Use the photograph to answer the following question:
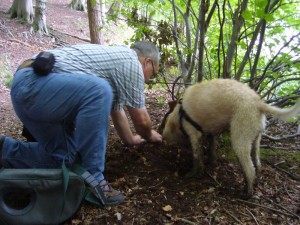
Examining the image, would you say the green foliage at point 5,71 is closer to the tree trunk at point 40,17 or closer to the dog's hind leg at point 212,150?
the tree trunk at point 40,17

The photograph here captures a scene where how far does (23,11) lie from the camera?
484 inches

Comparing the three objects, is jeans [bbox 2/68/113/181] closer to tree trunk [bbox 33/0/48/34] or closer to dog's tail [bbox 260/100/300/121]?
dog's tail [bbox 260/100/300/121]

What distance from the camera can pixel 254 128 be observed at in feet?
11.2

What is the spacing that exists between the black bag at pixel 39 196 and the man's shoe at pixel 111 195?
0.21 meters

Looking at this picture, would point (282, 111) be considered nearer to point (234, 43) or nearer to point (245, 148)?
point (245, 148)

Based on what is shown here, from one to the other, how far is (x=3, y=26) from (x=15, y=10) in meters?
1.60

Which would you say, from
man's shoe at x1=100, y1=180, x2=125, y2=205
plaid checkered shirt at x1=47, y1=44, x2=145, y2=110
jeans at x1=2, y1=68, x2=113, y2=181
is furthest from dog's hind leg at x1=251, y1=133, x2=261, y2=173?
jeans at x1=2, y1=68, x2=113, y2=181

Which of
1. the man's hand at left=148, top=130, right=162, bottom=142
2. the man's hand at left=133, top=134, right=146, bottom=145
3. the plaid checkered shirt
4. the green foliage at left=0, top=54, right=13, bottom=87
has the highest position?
the plaid checkered shirt

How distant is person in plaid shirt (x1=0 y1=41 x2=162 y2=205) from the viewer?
3.15m

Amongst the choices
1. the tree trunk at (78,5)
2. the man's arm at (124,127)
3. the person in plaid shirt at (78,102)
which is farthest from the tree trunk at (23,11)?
the person in plaid shirt at (78,102)

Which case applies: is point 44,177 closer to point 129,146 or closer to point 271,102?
point 129,146

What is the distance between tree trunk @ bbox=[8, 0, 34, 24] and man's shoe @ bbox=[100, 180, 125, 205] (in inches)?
418

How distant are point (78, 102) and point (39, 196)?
3.03 ft

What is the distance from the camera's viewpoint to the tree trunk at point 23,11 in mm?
12320
